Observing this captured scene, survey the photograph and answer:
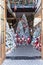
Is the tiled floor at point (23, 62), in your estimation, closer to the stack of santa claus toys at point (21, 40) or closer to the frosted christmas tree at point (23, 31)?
the stack of santa claus toys at point (21, 40)

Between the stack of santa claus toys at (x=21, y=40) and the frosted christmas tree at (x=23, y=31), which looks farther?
the frosted christmas tree at (x=23, y=31)

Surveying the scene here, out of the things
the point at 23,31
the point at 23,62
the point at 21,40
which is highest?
the point at 23,62

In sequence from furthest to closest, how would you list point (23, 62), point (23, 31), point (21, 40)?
point (23, 31)
point (21, 40)
point (23, 62)

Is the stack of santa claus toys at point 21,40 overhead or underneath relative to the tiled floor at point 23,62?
underneath

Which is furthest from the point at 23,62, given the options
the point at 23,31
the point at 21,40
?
the point at 23,31

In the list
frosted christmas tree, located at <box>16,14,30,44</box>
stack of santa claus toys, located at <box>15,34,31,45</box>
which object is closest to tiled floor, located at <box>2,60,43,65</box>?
stack of santa claus toys, located at <box>15,34,31,45</box>

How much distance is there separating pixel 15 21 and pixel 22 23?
437 millimetres

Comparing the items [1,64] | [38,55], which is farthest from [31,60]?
[1,64]

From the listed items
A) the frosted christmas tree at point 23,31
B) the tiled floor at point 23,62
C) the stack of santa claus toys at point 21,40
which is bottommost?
the stack of santa claus toys at point 21,40

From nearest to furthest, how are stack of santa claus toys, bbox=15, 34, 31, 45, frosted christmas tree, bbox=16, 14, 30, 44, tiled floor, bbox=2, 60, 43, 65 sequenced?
tiled floor, bbox=2, 60, 43, 65
stack of santa claus toys, bbox=15, 34, 31, 45
frosted christmas tree, bbox=16, 14, 30, 44

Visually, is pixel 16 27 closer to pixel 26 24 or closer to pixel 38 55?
pixel 26 24

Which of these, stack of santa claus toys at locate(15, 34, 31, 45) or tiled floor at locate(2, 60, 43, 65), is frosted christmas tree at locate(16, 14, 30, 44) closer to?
stack of santa claus toys at locate(15, 34, 31, 45)

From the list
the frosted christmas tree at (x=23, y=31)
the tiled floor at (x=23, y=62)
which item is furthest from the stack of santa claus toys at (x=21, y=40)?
the tiled floor at (x=23, y=62)

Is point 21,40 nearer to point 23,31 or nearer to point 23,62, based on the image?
point 23,31
